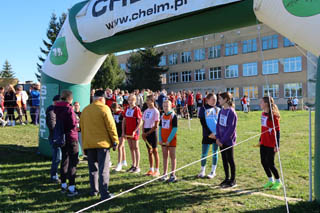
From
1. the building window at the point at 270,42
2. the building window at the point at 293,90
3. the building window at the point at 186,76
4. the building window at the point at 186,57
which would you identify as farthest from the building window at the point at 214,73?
the building window at the point at 293,90

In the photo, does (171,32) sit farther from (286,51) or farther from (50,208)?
(286,51)

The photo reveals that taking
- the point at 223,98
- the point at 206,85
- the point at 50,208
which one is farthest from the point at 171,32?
the point at 206,85

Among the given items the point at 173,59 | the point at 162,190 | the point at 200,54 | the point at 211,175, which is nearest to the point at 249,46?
the point at 200,54

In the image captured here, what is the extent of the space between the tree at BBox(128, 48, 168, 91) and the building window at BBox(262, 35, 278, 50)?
54.5 ft

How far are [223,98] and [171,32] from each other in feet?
5.85

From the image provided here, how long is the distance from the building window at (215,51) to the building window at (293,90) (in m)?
12.0

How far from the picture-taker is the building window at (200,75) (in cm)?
4855

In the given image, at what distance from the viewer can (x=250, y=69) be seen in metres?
42.4

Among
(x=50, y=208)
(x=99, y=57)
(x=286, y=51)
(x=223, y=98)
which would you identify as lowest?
(x=50, y=208)

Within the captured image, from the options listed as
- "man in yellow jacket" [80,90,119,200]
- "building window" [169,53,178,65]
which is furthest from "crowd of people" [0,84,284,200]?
"building window" [169,53,178,65]

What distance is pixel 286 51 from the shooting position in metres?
38.2

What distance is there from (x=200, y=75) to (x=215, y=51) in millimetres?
5188

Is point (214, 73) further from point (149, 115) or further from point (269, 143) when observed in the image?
point (269, 143)

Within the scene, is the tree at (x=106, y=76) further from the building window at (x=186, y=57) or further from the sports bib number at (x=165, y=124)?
the sports bib number at (x=165, y=124)
